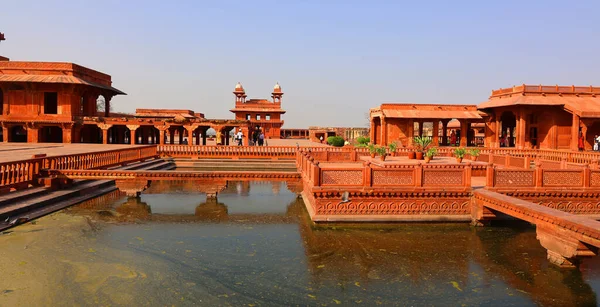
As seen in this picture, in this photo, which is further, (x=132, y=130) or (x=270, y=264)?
(x=132, y=130)

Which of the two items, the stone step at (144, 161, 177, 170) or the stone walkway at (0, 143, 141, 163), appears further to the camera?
the stone step at (144, 161, 177, 170)

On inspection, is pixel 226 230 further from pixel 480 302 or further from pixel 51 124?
pixel 51 124

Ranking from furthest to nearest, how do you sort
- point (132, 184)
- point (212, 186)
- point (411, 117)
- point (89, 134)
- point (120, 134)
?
1. point (120, 134)
2. point (89, 134)
3. point (411, 117)
4. point (212, 186)
5. point (132, 184)

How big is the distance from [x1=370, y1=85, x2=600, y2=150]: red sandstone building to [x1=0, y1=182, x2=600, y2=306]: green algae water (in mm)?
18920

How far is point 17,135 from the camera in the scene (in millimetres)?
30812

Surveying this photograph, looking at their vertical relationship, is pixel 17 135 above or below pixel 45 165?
above

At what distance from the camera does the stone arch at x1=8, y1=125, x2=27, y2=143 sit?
93.8 ft

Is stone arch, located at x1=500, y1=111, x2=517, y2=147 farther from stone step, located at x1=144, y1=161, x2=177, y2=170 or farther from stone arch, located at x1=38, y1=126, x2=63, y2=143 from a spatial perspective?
stone arch, located at x1=38, y1=126, x2=63, y2=143

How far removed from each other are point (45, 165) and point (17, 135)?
24125mm

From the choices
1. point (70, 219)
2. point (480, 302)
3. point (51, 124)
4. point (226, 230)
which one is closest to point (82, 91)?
point (51, 124)

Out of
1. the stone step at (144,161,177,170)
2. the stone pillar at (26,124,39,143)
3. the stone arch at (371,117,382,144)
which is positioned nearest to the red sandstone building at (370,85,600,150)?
the stone arch at (371,117,382,144)

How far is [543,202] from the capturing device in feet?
32.5

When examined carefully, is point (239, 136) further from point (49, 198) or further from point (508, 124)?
point (508, 124)

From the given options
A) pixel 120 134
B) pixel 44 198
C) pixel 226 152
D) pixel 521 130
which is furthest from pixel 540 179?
pixel 120 134
